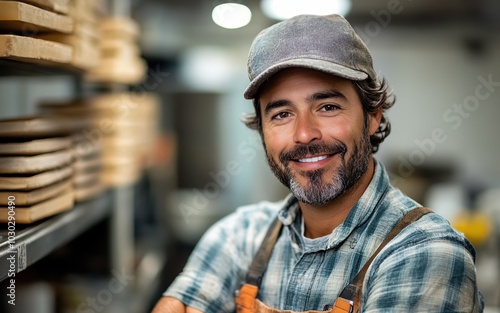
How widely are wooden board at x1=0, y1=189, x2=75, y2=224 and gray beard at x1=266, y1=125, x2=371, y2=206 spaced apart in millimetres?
659

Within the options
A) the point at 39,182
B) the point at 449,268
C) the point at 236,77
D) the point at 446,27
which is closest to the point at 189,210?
the point at 236,77

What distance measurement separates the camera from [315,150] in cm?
124

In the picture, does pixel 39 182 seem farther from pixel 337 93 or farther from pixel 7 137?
pixel 337 93

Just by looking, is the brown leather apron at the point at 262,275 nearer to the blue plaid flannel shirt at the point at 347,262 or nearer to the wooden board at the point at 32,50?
the blue plaid flannel shirt at the point at 347,262

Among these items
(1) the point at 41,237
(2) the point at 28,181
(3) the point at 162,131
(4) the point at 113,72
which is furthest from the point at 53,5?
(3) the point at 162,131

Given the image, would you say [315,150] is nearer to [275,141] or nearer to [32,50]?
[275,141]

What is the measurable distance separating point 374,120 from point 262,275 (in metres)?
0.48

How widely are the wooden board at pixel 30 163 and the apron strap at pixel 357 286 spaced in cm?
83

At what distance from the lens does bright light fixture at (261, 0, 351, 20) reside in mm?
2107

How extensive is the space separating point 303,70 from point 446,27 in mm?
3600

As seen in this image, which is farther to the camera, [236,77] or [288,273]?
[236,77]

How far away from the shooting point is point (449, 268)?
3.64 ft

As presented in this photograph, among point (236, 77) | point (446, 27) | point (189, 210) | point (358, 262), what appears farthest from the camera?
point (236, 77)

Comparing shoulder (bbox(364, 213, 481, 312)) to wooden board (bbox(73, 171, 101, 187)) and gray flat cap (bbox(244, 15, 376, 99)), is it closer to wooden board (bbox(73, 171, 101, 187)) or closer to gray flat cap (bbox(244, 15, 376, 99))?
gray flat cap (bbox(244, 15, 376, 99))
